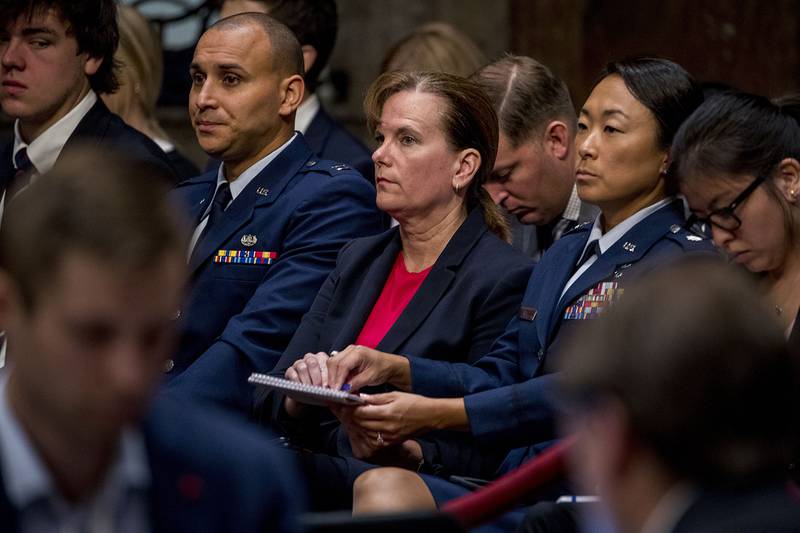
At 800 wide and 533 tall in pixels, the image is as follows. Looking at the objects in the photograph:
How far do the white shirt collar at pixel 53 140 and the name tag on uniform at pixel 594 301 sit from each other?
1606 millimetres

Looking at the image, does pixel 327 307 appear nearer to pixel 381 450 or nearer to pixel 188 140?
pixel 381 450

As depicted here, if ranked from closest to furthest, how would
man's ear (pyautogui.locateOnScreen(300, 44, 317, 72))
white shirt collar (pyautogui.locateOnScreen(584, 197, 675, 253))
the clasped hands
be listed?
the clasped hands
white shirt collar (pyautogui.locateOnScreen(584, 197, 675, 253))
man's ear (pyautogui.locateOnScreen(300, 44, 317, 72))

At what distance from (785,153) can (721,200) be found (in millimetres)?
175

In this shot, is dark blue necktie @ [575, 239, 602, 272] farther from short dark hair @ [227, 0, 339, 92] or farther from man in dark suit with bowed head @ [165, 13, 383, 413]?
short dark hair @ [227, 0, 339, 92]

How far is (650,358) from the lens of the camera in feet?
4.57

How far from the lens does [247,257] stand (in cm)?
350

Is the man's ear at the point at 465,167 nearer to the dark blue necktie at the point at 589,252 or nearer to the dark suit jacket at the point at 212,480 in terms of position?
the dark blue necktie at the point at 589,252

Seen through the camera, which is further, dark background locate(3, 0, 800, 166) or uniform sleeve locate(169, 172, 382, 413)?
dark background locate(3, 0, 800, 166)

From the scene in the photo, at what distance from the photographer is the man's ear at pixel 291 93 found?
3.73m

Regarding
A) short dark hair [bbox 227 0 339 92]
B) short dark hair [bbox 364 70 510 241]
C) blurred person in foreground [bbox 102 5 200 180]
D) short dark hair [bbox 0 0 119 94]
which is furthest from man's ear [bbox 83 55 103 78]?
short dark hair [bbox 364 70 510 241]

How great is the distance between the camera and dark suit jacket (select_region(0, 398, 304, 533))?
1.45 metres

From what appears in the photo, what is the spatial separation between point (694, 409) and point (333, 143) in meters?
3.13

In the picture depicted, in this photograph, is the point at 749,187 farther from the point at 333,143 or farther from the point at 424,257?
the point at 333,143

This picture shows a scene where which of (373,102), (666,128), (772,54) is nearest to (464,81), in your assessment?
(373,102)
